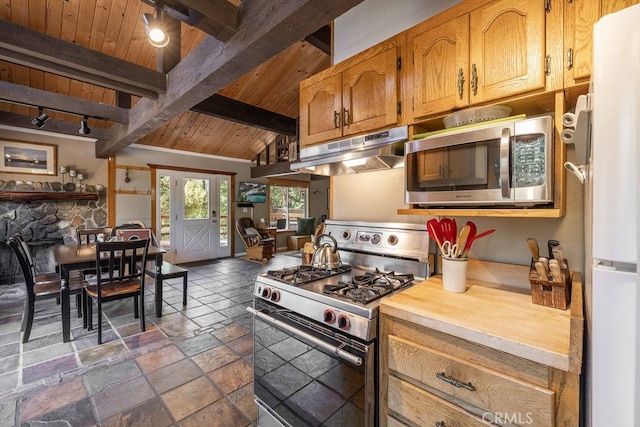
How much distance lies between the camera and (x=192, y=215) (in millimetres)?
6391

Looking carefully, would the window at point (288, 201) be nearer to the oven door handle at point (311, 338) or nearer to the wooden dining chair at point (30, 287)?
the wooden dining chair at point (30, 287)

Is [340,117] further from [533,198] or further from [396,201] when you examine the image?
[533,198]

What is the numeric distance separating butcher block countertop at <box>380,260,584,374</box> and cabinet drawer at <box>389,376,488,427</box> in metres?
0.24

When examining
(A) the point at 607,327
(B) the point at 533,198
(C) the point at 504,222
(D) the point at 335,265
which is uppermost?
(B) the point at 533,198

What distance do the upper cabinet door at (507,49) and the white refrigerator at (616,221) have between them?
0.65 meters

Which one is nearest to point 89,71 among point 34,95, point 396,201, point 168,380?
point 34,95

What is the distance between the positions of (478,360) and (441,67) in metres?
1.27

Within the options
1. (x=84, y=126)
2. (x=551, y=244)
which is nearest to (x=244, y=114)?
(x=84, y=126)

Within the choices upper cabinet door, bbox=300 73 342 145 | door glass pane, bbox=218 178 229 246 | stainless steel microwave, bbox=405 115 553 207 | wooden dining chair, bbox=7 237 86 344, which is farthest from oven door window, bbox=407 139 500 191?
door glass pane, bbox=218 178 229 246

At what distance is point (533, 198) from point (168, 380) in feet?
8.12

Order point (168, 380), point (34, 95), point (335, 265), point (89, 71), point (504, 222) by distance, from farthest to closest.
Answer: point (34, 95) < point (89, 71) < point (168, 380) < point (335, 265) < point (504, 222)

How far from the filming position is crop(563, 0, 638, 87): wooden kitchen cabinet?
3.20 ft

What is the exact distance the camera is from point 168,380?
200 cm

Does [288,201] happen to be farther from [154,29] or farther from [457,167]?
[457,167]
